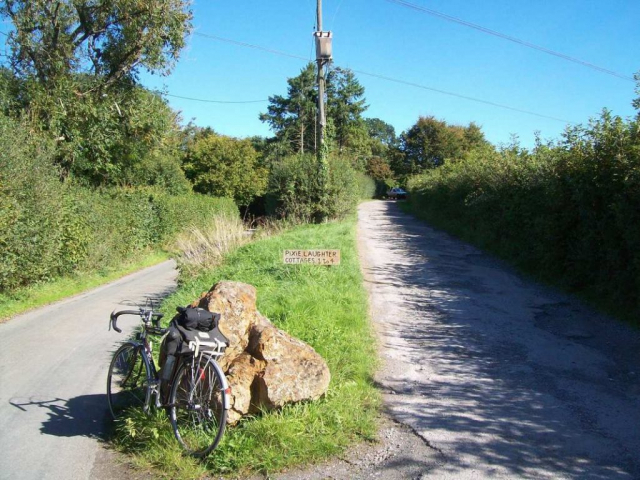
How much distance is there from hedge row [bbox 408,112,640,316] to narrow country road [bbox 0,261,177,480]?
22.3ft

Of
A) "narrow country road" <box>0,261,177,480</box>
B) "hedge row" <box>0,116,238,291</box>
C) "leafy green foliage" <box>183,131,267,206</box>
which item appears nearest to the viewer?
"narrow country road" <box>0,261,177,480</box>

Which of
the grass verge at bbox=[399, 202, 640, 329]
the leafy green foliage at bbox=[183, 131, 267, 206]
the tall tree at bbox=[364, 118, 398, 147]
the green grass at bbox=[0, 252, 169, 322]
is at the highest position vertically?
the tall tree at bbox=[364, 118, 398, 147]

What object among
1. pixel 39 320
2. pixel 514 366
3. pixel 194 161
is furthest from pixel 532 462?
pixel 194 161

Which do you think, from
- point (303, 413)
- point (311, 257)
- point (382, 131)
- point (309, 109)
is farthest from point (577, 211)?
point (382, 131)

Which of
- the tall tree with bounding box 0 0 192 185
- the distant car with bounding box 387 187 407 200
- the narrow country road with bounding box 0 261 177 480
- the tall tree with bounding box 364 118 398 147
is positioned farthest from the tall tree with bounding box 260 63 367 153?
the tall tree with bounding box 364 118 398 147

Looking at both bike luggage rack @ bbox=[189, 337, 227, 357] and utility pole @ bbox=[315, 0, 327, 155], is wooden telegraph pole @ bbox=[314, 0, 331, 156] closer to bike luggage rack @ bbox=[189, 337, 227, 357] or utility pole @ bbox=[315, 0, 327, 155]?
utility pole @ bbox=[315, 0, 327, 155]

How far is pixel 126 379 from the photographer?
5074 millimetres

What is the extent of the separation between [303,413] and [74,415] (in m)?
2.59

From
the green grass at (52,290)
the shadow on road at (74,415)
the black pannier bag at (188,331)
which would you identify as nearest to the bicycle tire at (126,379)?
the shadow on road at (74,415)

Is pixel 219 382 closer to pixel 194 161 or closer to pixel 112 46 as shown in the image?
pixel 112 46

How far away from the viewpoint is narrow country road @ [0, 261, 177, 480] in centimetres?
427

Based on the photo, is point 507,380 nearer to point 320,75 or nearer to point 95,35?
point 320,75

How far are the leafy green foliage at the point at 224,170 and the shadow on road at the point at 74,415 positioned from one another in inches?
1321

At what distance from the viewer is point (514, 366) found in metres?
5.76
